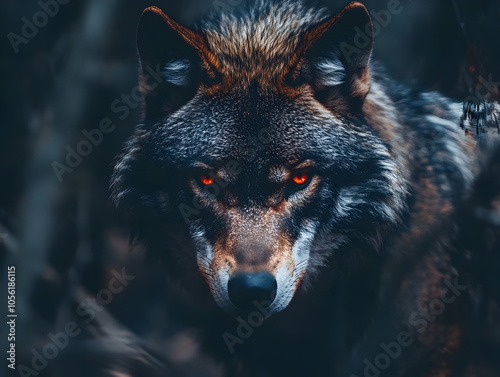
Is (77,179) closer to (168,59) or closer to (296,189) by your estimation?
(168,59)

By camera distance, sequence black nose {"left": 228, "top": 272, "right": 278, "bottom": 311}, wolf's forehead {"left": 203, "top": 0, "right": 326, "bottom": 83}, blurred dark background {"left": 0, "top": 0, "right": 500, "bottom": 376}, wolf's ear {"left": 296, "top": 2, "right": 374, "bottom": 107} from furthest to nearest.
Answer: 1. blurred dark background {"left": 0, "top": 0, "right": 500, "bottom": 376}
2. wolf's forehead {"left": 203, "top": 0, "right": 326, "bottom": 83}
3. wolf's ear {"left": 296, "top": 2, "right": 374, "bottom": 107}
4. black nose {"left": 228, "top": 272, "right": 278, "bottom": 311}

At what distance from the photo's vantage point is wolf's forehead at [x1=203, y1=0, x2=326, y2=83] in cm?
283

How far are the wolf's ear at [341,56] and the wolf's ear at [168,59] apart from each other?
1.79 feet

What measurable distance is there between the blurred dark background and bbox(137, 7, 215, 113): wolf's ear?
381 millimetres

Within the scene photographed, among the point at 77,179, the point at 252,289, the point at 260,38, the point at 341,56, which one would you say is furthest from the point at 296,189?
the point at 77,179

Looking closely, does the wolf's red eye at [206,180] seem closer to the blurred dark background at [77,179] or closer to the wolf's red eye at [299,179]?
the wolf's red eye at [299,179]

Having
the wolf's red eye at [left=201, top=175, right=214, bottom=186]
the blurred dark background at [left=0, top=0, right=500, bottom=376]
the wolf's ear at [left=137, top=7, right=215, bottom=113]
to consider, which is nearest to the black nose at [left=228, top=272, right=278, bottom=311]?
the wolf's red eye at [left=201, top=175, right=214, bottom=186]

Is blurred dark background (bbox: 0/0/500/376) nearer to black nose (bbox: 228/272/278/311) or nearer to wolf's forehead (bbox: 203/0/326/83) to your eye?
wolf's forehead (bbox: 203/0/326/83)

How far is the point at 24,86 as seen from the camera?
326 cm

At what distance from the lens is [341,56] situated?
8.79ft

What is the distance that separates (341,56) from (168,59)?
2.85 feet

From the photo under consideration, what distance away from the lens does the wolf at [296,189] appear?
8.74 ft

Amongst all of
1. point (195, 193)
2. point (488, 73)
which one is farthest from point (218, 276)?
point (488, 73)

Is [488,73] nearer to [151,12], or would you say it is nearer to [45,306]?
[151,12]
